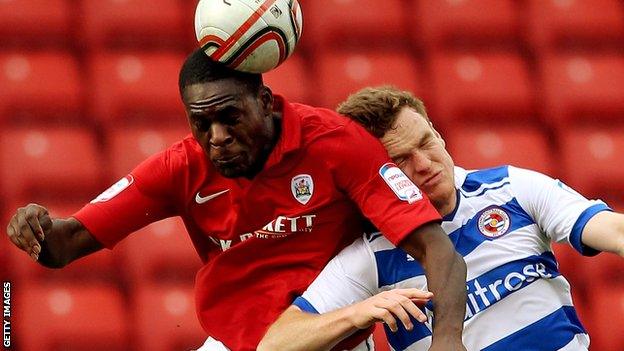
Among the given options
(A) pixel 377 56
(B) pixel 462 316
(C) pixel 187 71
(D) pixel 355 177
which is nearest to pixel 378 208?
(D) pixel 355 177

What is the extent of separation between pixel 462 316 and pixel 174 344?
1.06 metres

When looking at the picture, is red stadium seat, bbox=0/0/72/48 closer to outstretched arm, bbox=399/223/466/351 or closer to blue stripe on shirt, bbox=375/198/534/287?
blue stripe on shirt, bbox=375/198/534/287

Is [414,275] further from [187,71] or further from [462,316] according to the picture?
[187,71]

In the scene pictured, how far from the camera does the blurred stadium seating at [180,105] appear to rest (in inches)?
100

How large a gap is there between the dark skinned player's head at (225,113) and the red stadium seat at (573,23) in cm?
131

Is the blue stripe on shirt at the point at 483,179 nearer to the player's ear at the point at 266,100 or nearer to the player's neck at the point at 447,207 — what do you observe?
the player's neck at the point at 447,207

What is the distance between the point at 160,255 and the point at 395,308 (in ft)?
3.70

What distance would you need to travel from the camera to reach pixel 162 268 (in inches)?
101

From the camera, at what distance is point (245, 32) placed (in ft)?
5.33

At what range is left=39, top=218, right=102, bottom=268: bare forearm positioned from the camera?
5.67 feet

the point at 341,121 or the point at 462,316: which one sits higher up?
the point at 341,121

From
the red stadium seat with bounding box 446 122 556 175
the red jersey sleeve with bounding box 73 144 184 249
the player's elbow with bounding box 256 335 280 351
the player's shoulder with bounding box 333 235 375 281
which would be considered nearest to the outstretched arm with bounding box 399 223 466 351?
the player's shoulder with bounding box 333 235 375 281

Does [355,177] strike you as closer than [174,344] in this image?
Yes

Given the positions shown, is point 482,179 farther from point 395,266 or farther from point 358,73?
point 358,73
